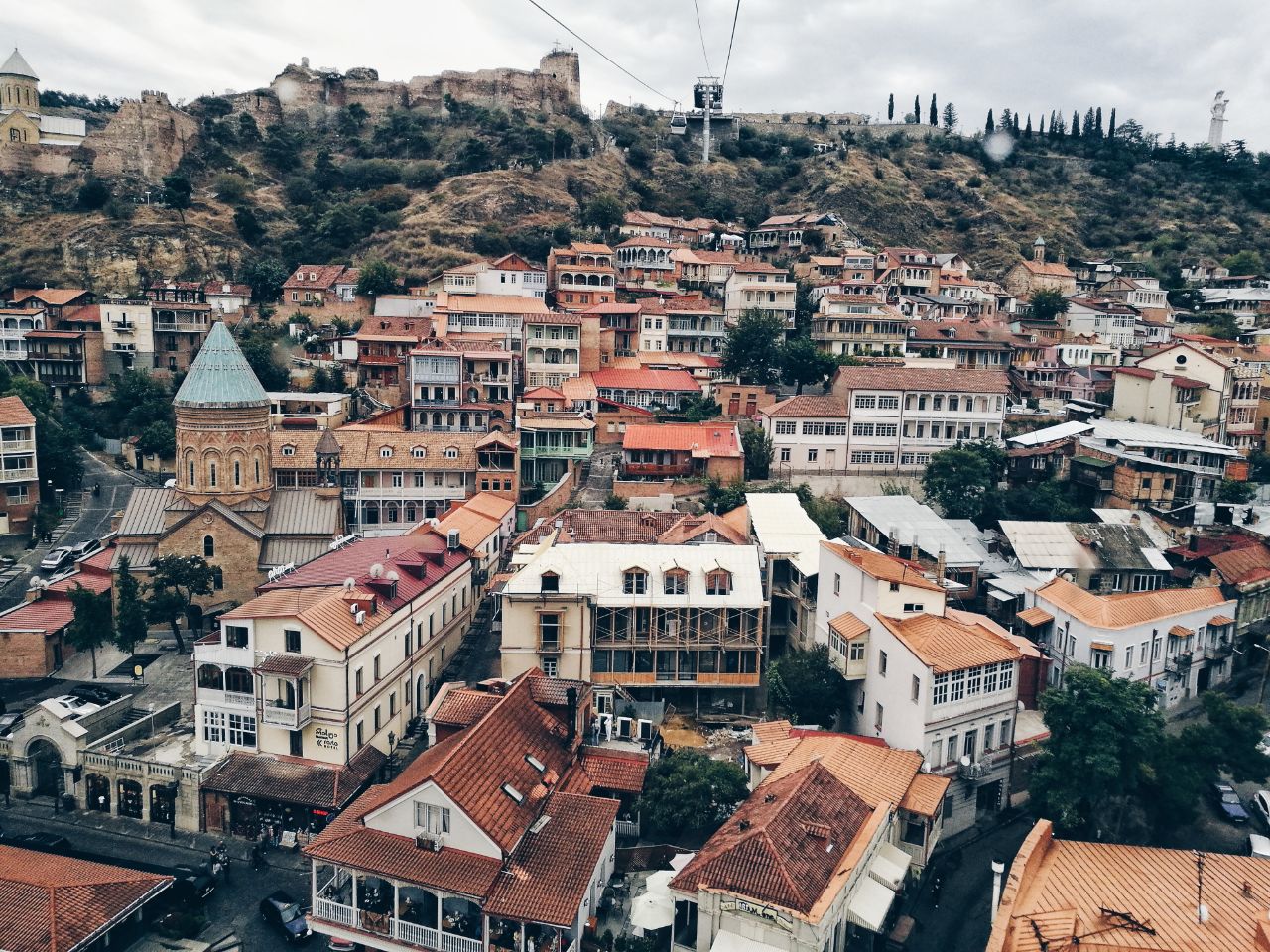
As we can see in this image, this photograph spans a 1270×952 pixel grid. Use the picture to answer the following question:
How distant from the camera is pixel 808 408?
1966 inches

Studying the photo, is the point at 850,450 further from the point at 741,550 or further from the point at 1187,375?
the point at 1187,375

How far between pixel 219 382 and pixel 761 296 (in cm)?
3856

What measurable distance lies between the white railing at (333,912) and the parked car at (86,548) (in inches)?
1187

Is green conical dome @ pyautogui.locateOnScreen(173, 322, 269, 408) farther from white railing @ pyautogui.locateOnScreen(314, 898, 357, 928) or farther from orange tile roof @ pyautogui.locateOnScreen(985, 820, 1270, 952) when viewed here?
orange tile roof @ pyautogui.locateOnScreen(985, 820, 1270, 952)

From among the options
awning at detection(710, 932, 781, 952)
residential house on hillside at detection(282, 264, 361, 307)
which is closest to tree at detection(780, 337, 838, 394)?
residential house on hillside at detection(282, 264, 361, 307)

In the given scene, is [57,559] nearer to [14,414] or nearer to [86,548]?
[86,548]

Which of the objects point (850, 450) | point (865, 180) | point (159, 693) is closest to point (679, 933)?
point (159, 693)

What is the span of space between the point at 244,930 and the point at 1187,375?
A: 170 feet

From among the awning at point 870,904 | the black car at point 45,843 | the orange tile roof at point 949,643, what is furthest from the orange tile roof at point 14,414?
the awning at point 870,904

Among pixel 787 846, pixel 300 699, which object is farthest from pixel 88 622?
pixel 787 846

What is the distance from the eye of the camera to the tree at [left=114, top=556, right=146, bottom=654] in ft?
121

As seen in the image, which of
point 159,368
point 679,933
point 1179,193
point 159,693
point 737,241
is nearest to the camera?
point 679,933

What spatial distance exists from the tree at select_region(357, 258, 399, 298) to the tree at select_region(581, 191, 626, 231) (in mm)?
21641

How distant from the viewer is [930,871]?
2664 cm
